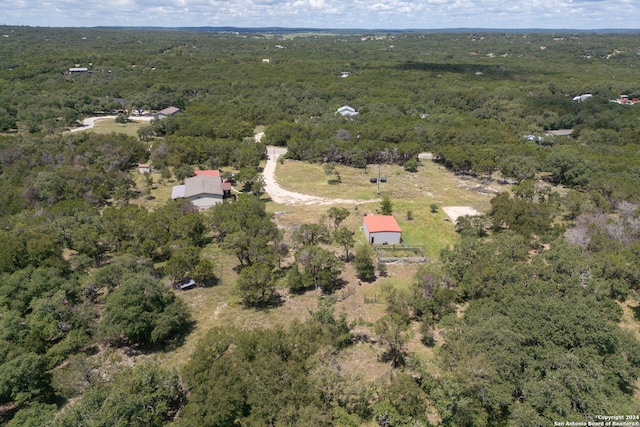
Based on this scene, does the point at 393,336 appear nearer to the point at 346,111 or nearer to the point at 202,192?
the point at 202,192

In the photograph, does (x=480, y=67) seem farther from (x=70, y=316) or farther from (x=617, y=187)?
(x=70, y=316)

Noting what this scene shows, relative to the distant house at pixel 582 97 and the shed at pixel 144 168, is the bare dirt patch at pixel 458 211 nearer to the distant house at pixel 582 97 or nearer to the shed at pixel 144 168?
the shed at pixel 144 168

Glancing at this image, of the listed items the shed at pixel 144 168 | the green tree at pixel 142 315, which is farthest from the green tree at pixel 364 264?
the shed at pixel 144 168

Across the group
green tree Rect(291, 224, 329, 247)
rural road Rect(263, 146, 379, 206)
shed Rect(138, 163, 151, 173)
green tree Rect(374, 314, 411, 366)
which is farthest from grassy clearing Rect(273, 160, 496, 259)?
shed Rect(138, 163, 151, 173)

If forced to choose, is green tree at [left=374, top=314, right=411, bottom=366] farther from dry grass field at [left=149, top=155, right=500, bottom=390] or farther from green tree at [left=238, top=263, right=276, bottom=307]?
green tree at [left=238, top=263, right=276, bottom=307]

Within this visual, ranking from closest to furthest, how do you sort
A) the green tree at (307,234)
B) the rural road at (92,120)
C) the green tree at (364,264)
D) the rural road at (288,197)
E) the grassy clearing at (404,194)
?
the green tree at (364,264)
the green tree at (307,234)
the grassy clearing at (404,194)
the rural road at (288,197)
the rural road at (92,120)
